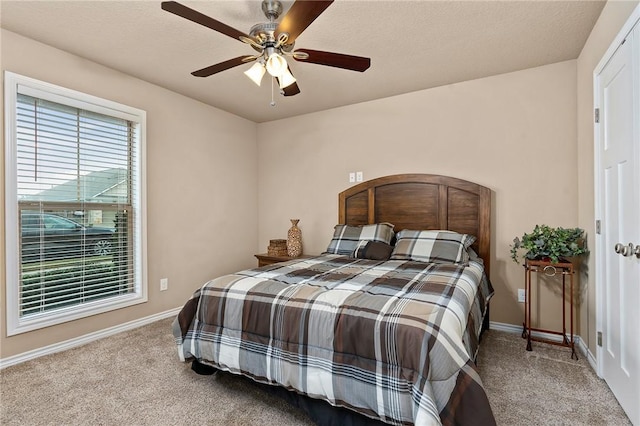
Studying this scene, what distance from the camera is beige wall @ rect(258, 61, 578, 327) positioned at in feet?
9.20

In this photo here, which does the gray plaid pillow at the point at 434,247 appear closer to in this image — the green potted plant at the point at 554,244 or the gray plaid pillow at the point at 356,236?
the gray plaid pillow at the point at 356,236

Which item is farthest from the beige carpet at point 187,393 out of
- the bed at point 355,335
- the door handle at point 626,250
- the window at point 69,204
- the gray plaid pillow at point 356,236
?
the gray plaid pillow at point 356,236

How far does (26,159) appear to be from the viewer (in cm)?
239

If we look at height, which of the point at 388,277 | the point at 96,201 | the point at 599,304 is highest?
the point at 96,201

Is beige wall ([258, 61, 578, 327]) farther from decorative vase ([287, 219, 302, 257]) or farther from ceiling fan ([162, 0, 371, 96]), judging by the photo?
ceiling fan ([162, 0, 371, 96])

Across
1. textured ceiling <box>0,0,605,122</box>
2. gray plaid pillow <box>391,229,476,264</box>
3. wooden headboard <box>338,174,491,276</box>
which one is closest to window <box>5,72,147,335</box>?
textured ceiling <box>0,0,605,122</box>

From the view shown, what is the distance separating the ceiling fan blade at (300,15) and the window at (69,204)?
1.98 meters

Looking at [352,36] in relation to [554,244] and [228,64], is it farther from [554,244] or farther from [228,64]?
[554,244]

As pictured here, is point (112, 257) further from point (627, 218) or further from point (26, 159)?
point (627, 218)

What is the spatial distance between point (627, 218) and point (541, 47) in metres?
1.56

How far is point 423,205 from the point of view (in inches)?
132

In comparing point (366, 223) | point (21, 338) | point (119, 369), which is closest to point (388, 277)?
point (366, 223)

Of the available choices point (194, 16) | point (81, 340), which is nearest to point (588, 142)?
point (194, 16)

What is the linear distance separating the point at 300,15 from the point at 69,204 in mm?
2393
